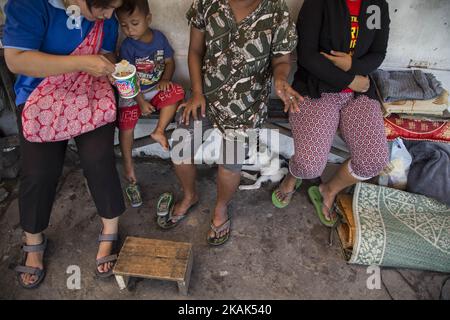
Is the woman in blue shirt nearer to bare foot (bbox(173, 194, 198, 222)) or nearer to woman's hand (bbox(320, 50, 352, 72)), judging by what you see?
bare foot (bbox(173, 194, 198, 222))

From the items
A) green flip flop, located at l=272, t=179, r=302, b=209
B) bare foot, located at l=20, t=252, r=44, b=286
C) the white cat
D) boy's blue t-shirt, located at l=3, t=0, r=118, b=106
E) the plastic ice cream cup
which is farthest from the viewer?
the white cat

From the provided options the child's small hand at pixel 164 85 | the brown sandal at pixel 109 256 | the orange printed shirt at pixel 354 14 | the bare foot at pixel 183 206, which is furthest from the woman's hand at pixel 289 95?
the brown sandal at pixel 109 256

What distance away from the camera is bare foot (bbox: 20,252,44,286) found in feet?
6.57

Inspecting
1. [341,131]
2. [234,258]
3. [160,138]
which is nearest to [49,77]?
[160,138]

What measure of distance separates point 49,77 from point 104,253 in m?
1.05

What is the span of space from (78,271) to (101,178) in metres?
0.63

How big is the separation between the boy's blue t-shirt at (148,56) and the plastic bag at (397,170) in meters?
1.72

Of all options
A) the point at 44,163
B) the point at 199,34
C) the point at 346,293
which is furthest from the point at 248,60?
the point at 346,293

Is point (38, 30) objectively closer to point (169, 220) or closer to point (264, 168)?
point (169, 220)

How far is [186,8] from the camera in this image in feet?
7.54

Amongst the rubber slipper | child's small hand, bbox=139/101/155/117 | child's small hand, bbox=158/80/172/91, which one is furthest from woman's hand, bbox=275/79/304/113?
the rubber slipper

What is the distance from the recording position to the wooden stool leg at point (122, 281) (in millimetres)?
1949

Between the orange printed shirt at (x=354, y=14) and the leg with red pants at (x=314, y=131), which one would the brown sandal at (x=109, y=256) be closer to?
the leg with red pants at (x=314, y=131)

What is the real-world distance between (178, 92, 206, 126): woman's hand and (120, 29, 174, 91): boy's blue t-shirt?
289 mm
